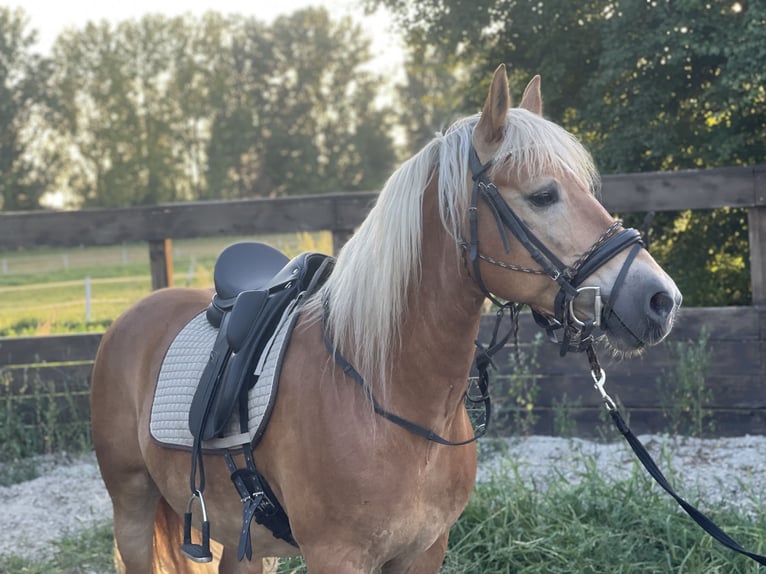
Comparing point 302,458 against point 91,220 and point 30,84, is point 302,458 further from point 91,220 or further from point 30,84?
point 30,84

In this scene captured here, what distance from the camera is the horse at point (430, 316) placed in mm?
1947

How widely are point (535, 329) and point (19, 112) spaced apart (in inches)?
1360

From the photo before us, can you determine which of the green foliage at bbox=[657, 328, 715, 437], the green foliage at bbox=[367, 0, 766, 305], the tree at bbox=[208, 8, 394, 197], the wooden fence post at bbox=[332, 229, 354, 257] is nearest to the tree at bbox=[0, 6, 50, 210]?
the tree at bbox=[208, 8, 394, 197]

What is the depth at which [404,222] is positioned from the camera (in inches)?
85.8

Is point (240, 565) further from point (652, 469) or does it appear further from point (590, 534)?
point (652, 469)

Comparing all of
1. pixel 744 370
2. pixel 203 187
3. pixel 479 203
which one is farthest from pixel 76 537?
pixel 203 187

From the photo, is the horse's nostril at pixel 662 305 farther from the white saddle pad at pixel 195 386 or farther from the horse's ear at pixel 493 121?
the white saddle pad at pixel 195 386

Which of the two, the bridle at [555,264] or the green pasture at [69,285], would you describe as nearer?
the bridle at [555,264]

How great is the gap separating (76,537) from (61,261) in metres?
10.4

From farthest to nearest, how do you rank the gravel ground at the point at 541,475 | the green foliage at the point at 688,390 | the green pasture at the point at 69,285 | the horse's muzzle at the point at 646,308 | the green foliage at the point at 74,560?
the green pasture at the point at 69,285
the green foliage at the point at 688,390
the gravel ground at the point at 541,475
the green foliage at the point at 74,560
the horse's muzzle at the point at 646,308

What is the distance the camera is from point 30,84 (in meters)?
35.1

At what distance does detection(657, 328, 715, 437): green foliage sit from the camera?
5.09 m

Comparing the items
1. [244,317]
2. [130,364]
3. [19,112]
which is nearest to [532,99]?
[244,317]

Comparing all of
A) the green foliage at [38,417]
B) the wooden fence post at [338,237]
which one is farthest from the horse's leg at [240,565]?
the wooden fence post at [338,237]
